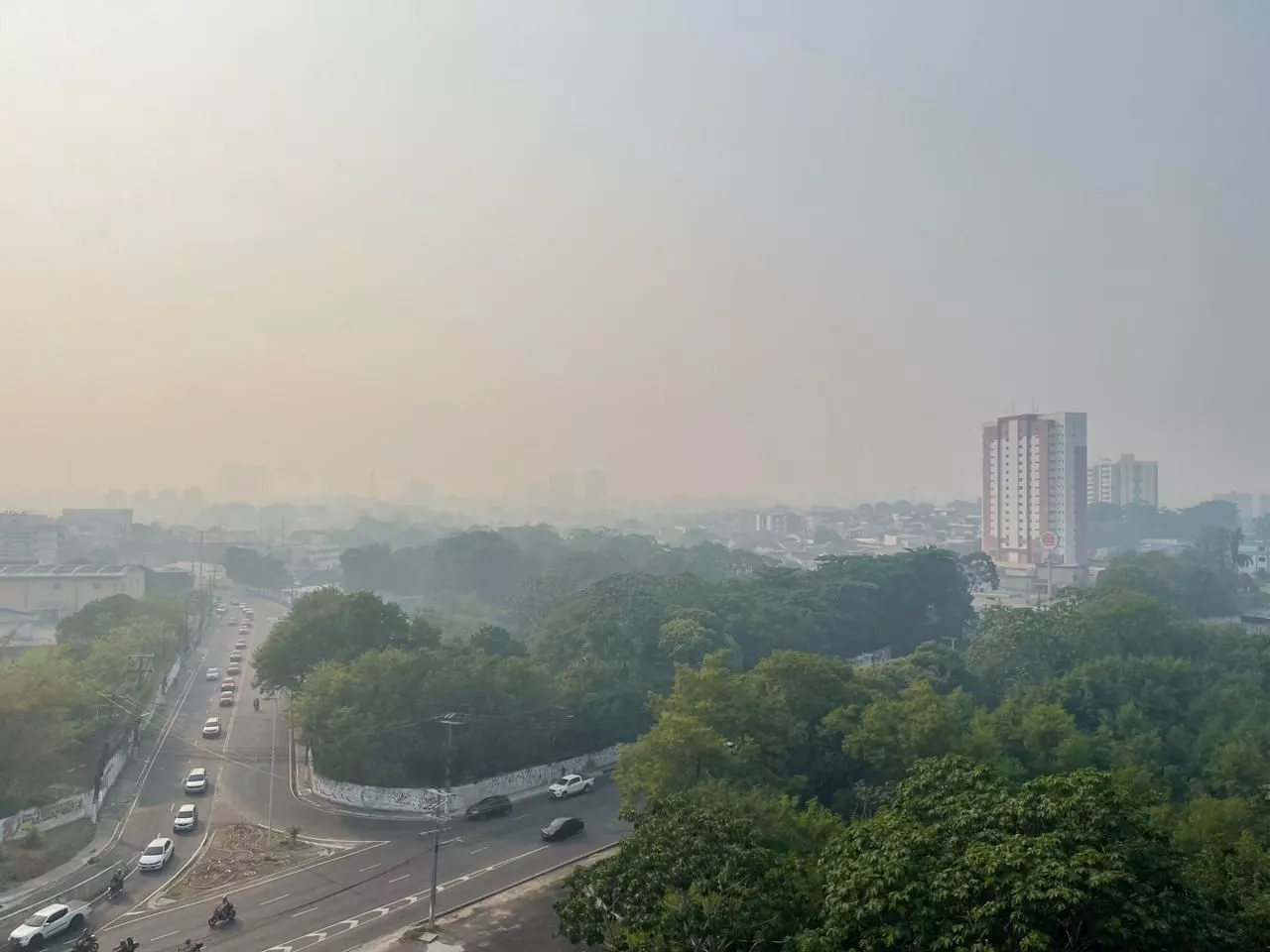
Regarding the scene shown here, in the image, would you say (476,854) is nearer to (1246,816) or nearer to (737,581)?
(1246,816)

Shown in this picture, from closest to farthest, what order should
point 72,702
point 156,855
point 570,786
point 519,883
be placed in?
point 519,883, point 156,855, point 72,702, point 570,786

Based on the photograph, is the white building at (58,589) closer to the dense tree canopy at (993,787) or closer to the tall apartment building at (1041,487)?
the dense tree canopy at (993,787)

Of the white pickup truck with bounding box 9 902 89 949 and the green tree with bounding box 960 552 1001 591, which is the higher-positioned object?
the green tree with bounding box 960 552 1001 591

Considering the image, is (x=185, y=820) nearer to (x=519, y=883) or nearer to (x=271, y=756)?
(x=271, y=756)

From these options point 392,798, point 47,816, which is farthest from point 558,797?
point 47,816

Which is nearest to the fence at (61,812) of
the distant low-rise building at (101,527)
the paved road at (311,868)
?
the paved road at (311,868)

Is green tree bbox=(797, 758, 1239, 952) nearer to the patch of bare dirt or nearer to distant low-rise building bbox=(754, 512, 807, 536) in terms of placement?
the patch of bare dirt

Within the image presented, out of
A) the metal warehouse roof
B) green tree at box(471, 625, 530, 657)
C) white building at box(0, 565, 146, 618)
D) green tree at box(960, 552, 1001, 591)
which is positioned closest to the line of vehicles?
green tree at box(471, 625, 530, 657)
